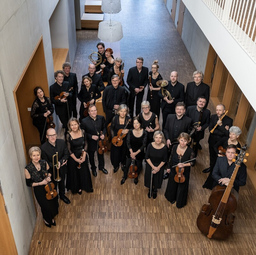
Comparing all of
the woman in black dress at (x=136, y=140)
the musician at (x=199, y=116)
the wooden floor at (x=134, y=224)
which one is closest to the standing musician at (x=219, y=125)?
the musician at (x=199, y=116)

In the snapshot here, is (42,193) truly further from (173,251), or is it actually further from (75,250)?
(173,251)

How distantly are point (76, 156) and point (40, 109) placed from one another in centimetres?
130

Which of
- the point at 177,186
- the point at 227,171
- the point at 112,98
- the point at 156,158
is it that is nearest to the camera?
the point at 227,171

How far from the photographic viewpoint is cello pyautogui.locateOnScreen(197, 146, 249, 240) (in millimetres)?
4105

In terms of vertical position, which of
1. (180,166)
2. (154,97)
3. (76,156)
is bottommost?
(154,97)

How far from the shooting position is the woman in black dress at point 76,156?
4.84 m

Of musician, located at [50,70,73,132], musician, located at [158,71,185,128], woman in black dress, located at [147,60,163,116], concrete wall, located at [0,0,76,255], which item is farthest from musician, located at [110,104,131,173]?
concrete wall, located at [0,0,76,255]

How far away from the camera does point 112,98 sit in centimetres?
603

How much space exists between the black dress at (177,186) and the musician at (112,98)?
1725 mm

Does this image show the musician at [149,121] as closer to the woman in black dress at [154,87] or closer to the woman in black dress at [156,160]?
the woman in black dress at [156,160]

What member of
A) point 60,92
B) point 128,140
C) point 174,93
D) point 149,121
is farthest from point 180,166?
point 60,92

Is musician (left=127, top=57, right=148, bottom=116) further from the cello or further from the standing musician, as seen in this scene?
the cello

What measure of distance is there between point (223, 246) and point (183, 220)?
2.25 feet

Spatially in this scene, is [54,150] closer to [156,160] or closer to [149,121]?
[156,160]
